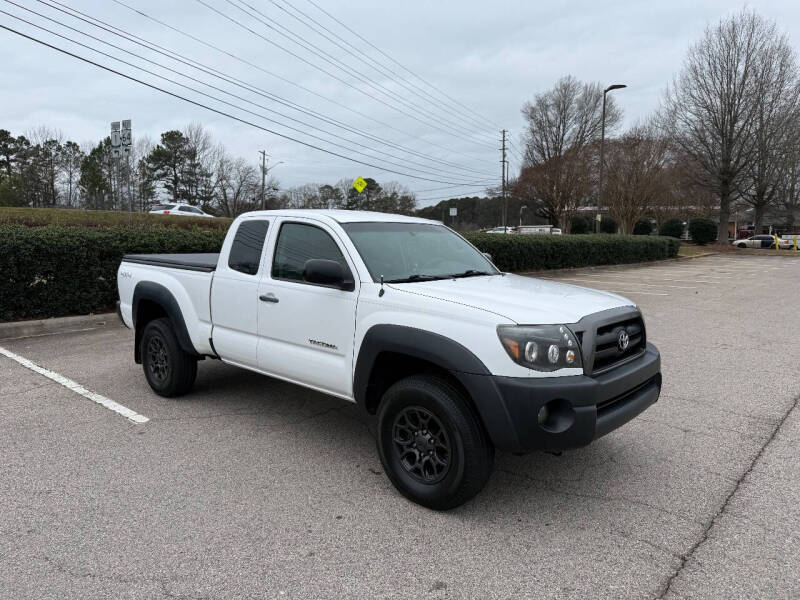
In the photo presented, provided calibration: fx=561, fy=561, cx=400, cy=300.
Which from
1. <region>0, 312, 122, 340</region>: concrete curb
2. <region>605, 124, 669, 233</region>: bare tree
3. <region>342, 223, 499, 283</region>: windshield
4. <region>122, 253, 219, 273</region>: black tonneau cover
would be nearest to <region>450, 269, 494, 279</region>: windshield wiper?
<region>342, 223, 499, 283</region>: windshield

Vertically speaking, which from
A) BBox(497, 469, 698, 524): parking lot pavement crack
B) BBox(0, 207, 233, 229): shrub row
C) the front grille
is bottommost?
BBox(497, 469, 698, 524): parking lot pavement crack

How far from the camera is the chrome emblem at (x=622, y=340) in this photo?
11.3ft

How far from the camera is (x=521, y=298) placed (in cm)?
345

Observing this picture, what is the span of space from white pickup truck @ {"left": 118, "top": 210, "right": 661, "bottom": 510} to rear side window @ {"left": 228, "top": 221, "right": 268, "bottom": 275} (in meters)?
0.01

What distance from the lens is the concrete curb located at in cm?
813

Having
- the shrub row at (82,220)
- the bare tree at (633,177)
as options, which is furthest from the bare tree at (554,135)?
the shrub row at (82,220)

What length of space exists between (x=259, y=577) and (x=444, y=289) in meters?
1.91

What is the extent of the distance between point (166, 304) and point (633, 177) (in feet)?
119

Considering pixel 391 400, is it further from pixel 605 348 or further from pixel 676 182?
pixel 676 182

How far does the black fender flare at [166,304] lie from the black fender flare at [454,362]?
2227mm

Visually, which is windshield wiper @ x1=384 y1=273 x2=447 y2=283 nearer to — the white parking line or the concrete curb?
the white parking line

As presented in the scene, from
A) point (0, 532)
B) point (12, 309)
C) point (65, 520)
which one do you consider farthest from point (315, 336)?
point (12, 309)

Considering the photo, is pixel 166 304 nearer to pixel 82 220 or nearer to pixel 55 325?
pixel 55 325

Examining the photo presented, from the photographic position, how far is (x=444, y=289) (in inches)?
140
